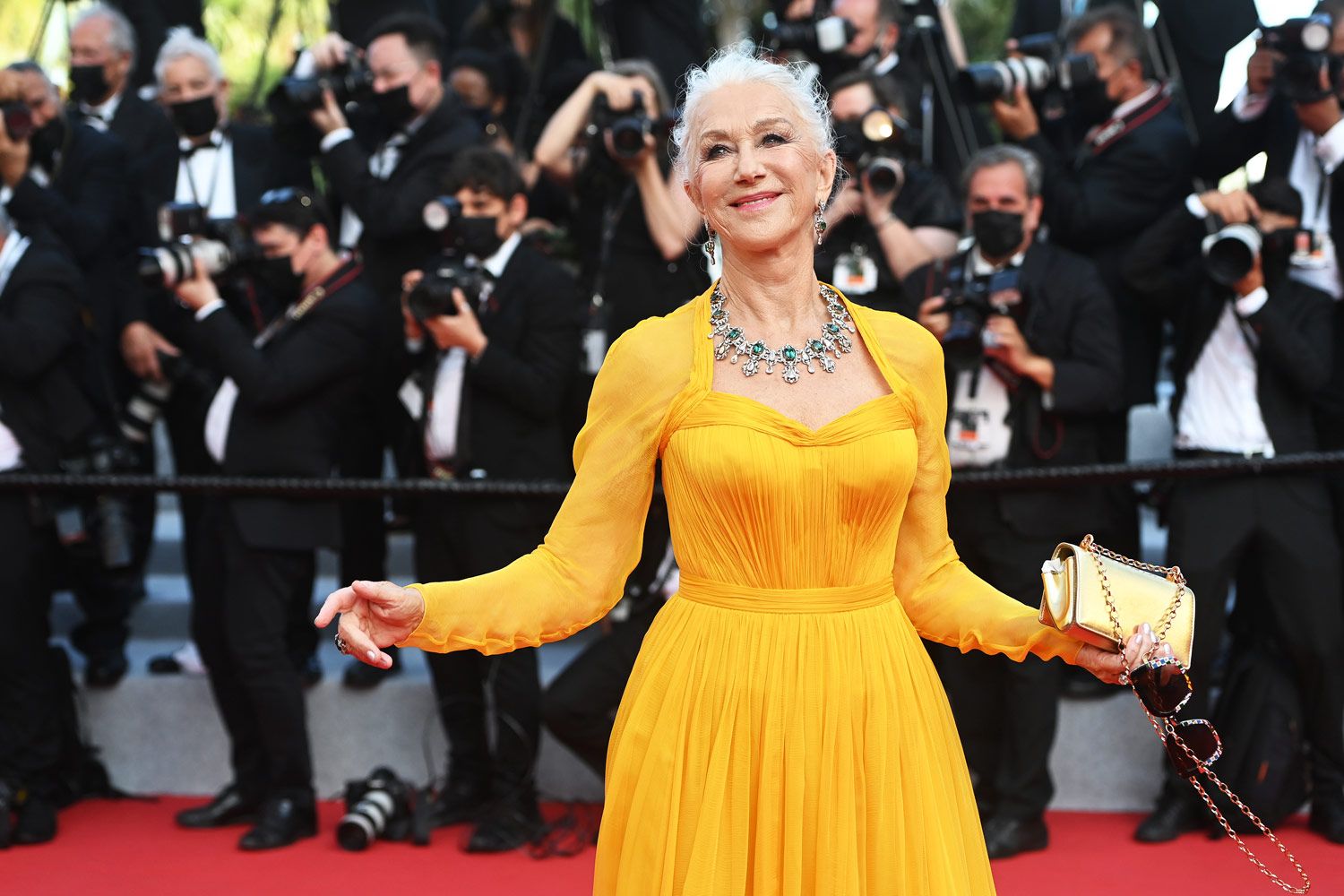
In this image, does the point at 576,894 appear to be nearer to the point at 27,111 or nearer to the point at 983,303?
the point at 983,303

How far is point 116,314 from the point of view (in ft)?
19.9

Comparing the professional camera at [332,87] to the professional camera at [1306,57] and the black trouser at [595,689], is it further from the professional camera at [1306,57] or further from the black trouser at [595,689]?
the professional camera at [1306,57]

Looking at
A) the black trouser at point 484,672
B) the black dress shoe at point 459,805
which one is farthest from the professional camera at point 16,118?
the black dress shoe at point 459,805

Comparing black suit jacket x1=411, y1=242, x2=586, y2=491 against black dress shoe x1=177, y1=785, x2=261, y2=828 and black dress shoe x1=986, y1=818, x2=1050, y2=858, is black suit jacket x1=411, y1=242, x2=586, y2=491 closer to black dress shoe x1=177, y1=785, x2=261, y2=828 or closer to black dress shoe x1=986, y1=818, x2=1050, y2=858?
black dress shoe x1=177, y1=785, x2=261, y2=828

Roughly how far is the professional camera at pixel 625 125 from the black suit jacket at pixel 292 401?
0.94m

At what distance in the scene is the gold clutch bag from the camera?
Result: 2.46 m

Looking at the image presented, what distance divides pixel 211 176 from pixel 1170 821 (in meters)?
3.86

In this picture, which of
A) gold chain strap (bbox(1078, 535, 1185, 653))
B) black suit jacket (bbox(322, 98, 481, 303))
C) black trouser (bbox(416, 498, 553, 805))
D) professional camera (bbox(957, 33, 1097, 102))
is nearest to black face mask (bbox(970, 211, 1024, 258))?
professional camera (bbox(957, 33, 1097, 102))

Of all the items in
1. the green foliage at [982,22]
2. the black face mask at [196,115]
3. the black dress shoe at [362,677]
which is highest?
the green foliage at [982,22]

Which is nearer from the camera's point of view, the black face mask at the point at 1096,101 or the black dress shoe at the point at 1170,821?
the black dress shoe at the point at 1170,821

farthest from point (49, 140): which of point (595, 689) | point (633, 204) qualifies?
point (595, 689)

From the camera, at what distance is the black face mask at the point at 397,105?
5754mm

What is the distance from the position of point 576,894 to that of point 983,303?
200 centimetres

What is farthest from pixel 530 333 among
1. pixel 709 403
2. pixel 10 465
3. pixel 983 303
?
pixel 709 403
